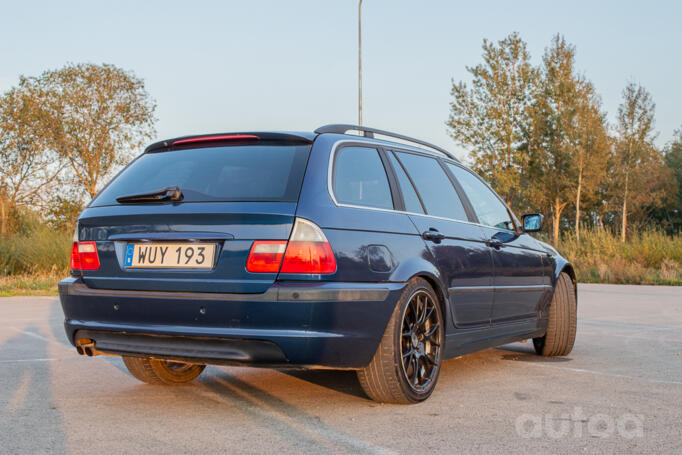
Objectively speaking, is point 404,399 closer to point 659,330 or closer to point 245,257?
point 245,257

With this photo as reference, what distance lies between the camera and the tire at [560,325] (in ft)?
21.1

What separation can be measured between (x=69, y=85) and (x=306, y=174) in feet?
113

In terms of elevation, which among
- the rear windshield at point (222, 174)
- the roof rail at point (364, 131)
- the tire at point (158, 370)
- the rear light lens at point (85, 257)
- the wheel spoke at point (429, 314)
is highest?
the roof rail at point (364, 131)

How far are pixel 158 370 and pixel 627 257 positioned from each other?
18.9 m

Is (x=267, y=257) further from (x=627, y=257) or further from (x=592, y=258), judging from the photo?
(x=592, y=258)

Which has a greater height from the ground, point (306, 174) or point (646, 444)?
point (306, 174)

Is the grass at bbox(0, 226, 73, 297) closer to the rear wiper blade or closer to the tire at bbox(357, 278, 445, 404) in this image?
the rear wiper blade

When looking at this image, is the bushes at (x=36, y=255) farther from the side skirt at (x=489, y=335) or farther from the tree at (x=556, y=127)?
the tree at (x=556, y=127)

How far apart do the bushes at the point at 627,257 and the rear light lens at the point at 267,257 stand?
52.9 feet

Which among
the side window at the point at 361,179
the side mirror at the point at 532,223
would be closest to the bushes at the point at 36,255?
the side mirror at the point at 532,223

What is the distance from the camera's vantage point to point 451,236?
4.90m

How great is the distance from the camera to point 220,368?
585cm

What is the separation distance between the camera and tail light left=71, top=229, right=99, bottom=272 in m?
4.24

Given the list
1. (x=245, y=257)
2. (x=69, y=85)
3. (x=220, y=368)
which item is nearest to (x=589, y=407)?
(x=245, y=257)
